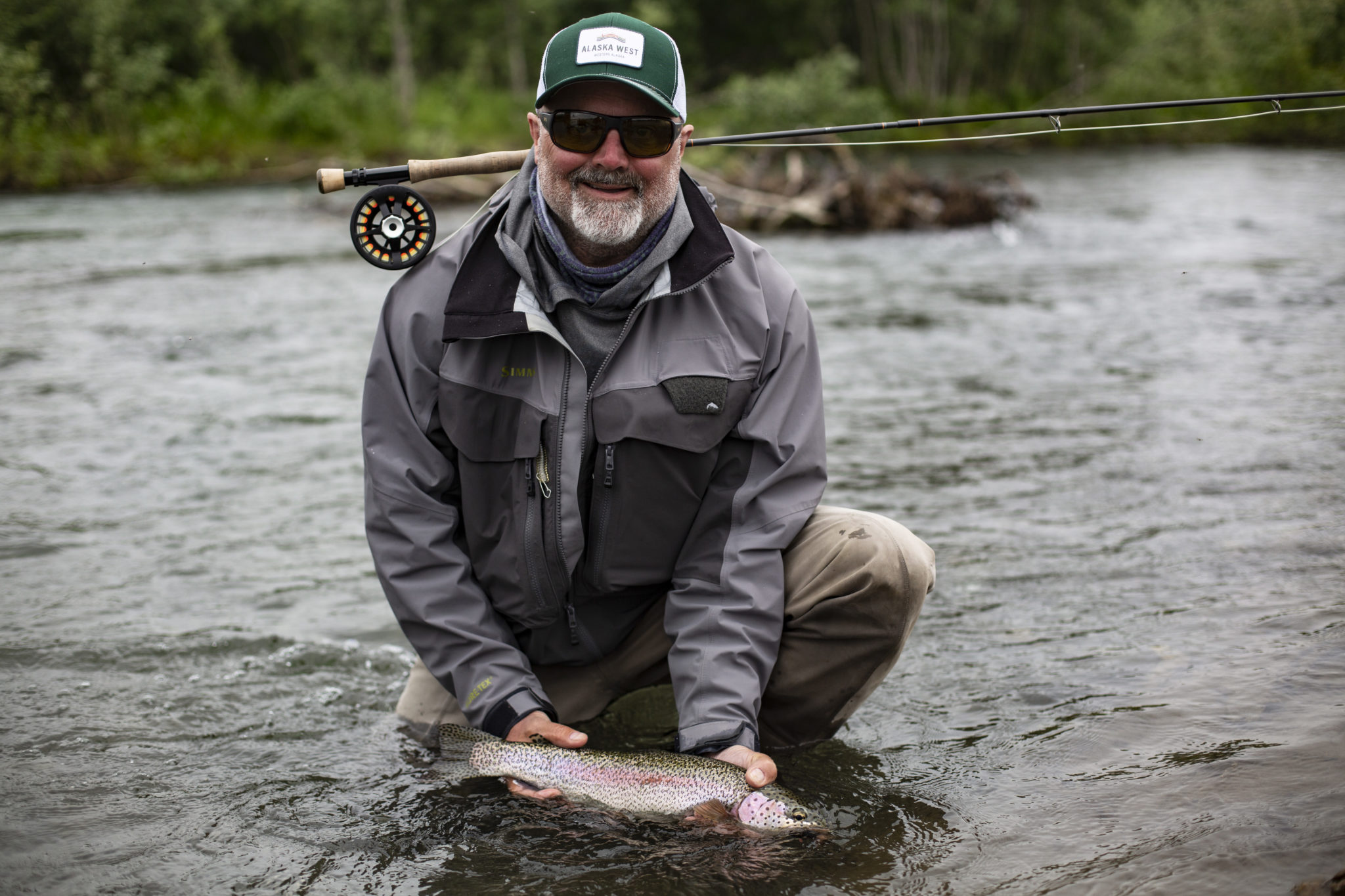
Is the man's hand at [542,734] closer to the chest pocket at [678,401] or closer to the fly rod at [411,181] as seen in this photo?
the chest pocket at [678,401]

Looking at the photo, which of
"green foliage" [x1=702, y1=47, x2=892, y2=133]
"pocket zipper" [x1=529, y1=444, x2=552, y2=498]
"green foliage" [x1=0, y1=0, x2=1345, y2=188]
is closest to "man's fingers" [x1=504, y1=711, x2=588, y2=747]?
"pocket zipper" [x1=529, y1=444, x2=552, y2=498]

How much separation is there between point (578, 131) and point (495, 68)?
4903 centimetres

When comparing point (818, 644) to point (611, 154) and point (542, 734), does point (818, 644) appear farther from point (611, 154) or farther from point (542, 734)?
point (611, 154)

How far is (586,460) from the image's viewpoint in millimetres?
2938

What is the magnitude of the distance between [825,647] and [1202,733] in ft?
3.29

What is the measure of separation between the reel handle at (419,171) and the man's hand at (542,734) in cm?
143

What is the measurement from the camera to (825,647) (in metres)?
3.01

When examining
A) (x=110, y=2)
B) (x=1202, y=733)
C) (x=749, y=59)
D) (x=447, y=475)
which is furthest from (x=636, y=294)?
(x=749, y=59)

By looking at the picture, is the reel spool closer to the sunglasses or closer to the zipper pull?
the sunglasses

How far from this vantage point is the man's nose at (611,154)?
286 cm

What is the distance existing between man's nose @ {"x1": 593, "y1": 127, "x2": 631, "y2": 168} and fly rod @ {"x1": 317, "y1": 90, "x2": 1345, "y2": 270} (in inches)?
14.1

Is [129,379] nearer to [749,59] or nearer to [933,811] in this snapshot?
[933,811]

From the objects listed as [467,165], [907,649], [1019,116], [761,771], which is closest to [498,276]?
[467,165]

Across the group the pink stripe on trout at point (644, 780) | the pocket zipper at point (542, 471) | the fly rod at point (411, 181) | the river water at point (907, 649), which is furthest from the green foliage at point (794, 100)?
the pink stripe on trout at point (644, 780)
